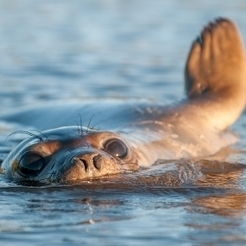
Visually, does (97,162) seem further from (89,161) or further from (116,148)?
(116,148)

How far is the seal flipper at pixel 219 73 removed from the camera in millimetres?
9016

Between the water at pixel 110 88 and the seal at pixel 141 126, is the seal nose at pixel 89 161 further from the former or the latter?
the water at pixel 110 88

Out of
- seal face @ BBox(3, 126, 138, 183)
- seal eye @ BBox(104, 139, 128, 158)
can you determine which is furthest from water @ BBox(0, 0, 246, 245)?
seal eye @ BBox(104, 139, 128, 158)

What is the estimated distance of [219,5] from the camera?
1667cm

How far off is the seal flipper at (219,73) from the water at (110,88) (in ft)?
1.15

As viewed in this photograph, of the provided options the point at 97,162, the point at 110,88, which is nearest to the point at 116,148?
the point at 97,162

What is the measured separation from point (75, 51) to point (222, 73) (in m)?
4.57

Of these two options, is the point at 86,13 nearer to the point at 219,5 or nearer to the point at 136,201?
the point at 219,5

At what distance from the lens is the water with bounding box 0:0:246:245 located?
540cm

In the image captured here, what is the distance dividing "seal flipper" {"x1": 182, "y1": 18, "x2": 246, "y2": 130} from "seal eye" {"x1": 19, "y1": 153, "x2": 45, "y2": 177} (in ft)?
8.25

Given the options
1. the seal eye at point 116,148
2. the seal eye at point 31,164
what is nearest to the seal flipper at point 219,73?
the seal eye at point 116,148

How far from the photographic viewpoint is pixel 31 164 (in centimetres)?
670

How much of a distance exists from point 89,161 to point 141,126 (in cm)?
185

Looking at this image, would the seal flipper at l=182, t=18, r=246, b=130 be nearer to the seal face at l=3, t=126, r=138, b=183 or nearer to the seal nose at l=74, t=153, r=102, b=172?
the seal face at l=3, t=126, r=138, b=183
